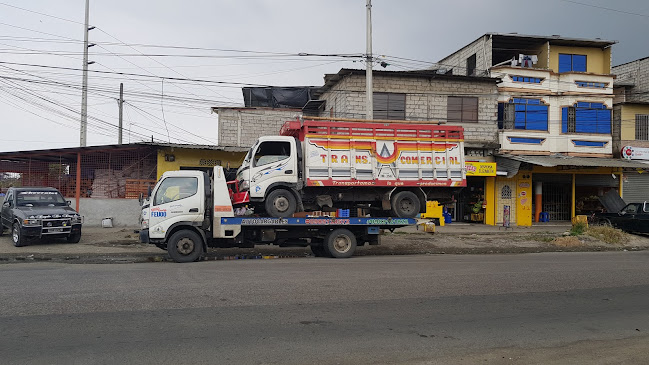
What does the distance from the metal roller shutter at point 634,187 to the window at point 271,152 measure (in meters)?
23.3

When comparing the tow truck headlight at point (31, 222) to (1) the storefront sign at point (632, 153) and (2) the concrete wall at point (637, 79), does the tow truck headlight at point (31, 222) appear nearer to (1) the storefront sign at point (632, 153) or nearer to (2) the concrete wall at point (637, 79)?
(1) the storefront sign at point (632, 153)

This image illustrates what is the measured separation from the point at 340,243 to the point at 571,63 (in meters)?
21.1

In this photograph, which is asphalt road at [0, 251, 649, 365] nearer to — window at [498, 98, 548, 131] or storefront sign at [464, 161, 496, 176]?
storefront sign at [464, 161, 496, 176]

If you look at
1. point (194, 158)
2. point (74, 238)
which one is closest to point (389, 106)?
point (194, 158)

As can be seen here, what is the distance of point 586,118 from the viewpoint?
26453mm

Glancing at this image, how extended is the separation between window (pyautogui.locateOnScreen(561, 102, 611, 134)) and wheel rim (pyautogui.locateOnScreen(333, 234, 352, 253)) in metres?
18.1

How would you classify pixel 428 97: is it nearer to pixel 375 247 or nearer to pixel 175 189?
pixel 375 247

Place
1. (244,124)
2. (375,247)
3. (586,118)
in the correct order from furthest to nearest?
(586,118) < (244,124) < (375,247)

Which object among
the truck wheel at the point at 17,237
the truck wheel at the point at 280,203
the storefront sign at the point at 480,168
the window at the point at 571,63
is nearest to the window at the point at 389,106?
the storefront sign at the point at 480,168

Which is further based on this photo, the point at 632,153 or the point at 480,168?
the point at 632,153

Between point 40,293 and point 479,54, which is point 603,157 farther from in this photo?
point 40,293

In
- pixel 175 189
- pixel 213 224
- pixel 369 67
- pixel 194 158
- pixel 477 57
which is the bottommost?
pixel 213 224

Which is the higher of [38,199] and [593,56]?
[593,56]

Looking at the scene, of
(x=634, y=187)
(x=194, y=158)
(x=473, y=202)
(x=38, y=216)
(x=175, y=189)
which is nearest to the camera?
(x=175, y=189)
